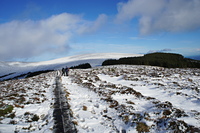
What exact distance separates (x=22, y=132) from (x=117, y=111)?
19.4ft

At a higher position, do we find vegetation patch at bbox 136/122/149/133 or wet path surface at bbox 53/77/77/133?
wet path surface at bbox 53/77/77/133

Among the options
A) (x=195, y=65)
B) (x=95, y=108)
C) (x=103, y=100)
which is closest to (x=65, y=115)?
(x=95, y=108)

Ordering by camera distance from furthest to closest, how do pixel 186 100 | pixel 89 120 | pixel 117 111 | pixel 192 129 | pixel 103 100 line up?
pixel 103 100
pixel 186 100
pixel 117 111
pixel 89 120
pixel 192 129

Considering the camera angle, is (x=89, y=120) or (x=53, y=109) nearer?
(x=89, y=120)

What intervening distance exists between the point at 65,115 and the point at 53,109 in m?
1.81

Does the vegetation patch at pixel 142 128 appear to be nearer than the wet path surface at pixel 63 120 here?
Yes

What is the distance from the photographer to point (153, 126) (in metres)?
7.03

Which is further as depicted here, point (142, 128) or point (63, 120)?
point (63, 120)

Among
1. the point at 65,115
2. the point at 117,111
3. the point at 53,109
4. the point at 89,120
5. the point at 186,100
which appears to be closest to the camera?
the point at 89,120

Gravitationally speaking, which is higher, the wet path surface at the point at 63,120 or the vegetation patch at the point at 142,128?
the wet path surface at the point at 63,120

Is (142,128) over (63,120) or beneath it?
beneath

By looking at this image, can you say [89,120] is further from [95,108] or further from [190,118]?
[190,118]

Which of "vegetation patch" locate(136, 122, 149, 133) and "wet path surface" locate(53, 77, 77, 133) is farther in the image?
"wet path surface" locate(53, 77, 77, 133)

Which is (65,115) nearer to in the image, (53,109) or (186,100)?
(53,109)
